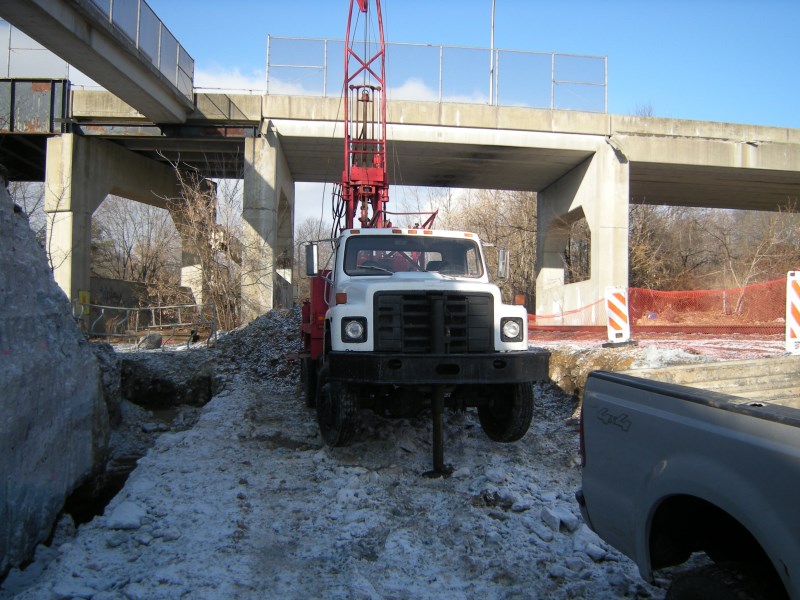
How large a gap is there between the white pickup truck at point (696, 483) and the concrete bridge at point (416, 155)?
1666 centimetres

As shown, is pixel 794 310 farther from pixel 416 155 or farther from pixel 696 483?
pixel 416 155

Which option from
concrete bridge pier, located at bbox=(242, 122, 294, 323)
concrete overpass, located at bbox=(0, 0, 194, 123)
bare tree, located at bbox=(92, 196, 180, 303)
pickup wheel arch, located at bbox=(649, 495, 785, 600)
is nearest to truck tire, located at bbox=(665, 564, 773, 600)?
pickup wheel arch, located at bbox=(649, 495, 785, 600)

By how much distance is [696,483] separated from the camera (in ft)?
7.32

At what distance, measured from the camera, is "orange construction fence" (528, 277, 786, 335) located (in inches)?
726

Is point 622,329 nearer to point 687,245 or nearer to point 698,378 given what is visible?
point 698,378

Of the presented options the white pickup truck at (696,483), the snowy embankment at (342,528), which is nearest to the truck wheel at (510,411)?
the snowy embankment at (342,528)

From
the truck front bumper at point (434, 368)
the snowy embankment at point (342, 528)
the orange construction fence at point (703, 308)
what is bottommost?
the snowy embankment at point (342, 528)

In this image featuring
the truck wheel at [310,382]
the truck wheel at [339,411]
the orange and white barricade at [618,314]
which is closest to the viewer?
the truck wheel at [339,411]

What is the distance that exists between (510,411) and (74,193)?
1815cm

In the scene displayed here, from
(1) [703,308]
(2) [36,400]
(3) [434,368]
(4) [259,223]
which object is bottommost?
(2) [36,400]

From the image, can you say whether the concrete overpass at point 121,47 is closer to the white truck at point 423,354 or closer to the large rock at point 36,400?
the large rock at point 36,400

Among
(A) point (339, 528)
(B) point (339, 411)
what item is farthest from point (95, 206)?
(A) point (339, 528)

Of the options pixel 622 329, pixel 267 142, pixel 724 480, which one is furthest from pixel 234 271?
pixel 724 480

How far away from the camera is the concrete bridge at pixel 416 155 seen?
18734 millimetres
